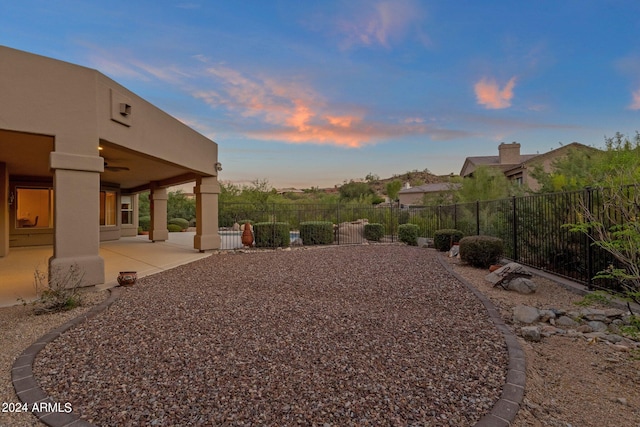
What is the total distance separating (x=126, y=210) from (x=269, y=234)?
9.56m

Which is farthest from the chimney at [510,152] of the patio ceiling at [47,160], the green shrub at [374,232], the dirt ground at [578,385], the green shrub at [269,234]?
the dirt ground at [578,385]

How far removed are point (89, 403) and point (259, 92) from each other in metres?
10.7

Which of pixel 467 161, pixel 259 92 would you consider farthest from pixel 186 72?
pixel 467 161

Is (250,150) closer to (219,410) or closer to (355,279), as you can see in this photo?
(355,279)

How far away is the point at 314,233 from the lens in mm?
13469

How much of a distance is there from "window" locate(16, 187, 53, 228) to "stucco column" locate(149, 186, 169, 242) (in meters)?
3.65

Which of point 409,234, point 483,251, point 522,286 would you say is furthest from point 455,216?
point 522,286

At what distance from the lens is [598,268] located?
222 inches

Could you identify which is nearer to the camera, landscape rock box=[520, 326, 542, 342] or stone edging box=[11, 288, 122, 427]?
stone edging box=[11, 288, 122, 427]

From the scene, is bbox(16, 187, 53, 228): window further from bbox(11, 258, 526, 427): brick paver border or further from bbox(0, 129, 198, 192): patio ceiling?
bbox(11, 258, 526, 427): brick paver border

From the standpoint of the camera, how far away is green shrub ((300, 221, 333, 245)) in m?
13.5

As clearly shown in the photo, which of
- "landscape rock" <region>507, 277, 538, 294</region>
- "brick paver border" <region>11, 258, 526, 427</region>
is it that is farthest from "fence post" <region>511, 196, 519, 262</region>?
"brick paver border" <region>11, 258, 526, 427</region>

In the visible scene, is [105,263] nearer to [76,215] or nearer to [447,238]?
[76,215]

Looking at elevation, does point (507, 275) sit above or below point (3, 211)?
below
